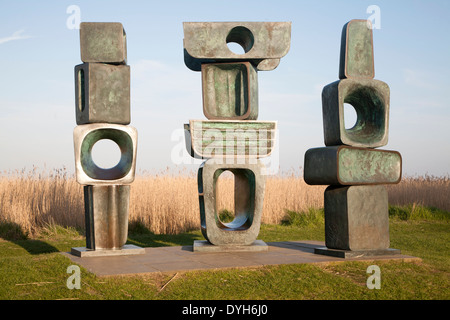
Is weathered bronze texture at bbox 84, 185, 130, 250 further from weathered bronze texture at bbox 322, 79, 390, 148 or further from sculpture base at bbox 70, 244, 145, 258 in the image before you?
weathered bronze texture at bbox 322, 79, 390, 148

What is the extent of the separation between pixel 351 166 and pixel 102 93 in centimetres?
292

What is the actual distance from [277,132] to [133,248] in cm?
219

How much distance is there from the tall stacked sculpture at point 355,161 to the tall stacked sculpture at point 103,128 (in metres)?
2.17

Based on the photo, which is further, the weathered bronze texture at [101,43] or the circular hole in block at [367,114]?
the weathered bronze texture at [101,43]

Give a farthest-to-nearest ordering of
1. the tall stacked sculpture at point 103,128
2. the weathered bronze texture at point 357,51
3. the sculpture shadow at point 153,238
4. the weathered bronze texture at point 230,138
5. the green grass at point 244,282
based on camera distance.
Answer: the sculpture shadow at point 153,238, the weathered bronze texture at point 230,138, the tall stacked sculpture at point 103,128, the weathered bronze texture at point 357,51, the green grass at point 244,282

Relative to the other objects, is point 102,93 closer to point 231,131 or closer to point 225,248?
point 231,131

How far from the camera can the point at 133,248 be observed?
5.86 meters

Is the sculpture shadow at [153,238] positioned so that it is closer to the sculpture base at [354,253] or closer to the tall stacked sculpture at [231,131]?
the tall stacked sculpture at [231,131]

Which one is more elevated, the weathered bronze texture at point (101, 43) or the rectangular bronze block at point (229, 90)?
the weathered bronze texture at point (101, 43)

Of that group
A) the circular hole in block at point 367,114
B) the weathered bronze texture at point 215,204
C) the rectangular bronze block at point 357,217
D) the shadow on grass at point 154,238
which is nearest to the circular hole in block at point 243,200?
the weathered bronze texture at point 215,204

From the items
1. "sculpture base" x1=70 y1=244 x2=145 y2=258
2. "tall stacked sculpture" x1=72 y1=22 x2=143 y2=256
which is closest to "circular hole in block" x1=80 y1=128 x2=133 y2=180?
"tall stacked sculpture" x1=72 y1=22 x2=143 y2=256

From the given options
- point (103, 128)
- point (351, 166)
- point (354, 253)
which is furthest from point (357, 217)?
point (103, 128)

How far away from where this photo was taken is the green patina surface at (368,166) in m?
5.42
